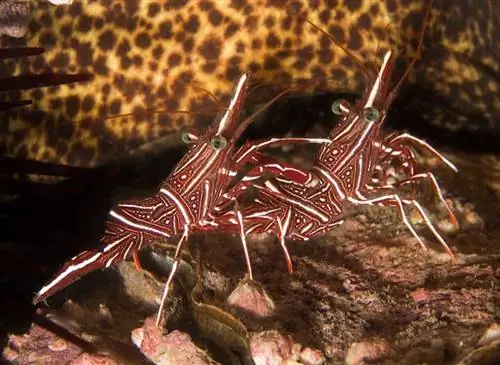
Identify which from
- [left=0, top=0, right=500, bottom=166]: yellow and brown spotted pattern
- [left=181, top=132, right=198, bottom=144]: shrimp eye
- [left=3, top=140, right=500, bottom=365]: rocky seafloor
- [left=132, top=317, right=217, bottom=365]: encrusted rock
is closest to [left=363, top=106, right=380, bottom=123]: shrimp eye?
[left=0, top=0, right=500, bottom=166]: yellow and brown spotted pattern

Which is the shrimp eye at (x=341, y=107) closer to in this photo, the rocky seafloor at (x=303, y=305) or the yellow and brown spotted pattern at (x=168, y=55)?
the yellow and brown spotted pattern at (x=168, y=55)

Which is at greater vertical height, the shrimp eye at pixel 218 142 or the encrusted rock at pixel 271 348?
the shrimp eye at pixel 218 142

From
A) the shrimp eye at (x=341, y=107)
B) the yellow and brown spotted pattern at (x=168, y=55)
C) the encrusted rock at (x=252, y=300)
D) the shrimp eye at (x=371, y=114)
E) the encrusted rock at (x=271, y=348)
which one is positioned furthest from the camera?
the yellow and brown spotted pattern at (x=168, y=55)

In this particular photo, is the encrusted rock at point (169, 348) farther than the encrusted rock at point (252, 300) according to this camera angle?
No

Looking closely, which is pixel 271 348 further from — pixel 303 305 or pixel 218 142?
pixel 218 142

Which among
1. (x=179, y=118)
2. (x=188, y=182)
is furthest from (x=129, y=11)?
(x=188, y=182)

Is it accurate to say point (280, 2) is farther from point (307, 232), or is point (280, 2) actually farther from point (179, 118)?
point (307, 232)

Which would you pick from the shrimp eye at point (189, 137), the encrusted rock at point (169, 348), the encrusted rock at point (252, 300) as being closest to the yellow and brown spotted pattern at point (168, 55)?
the shrimp eye at point (189, 137)
